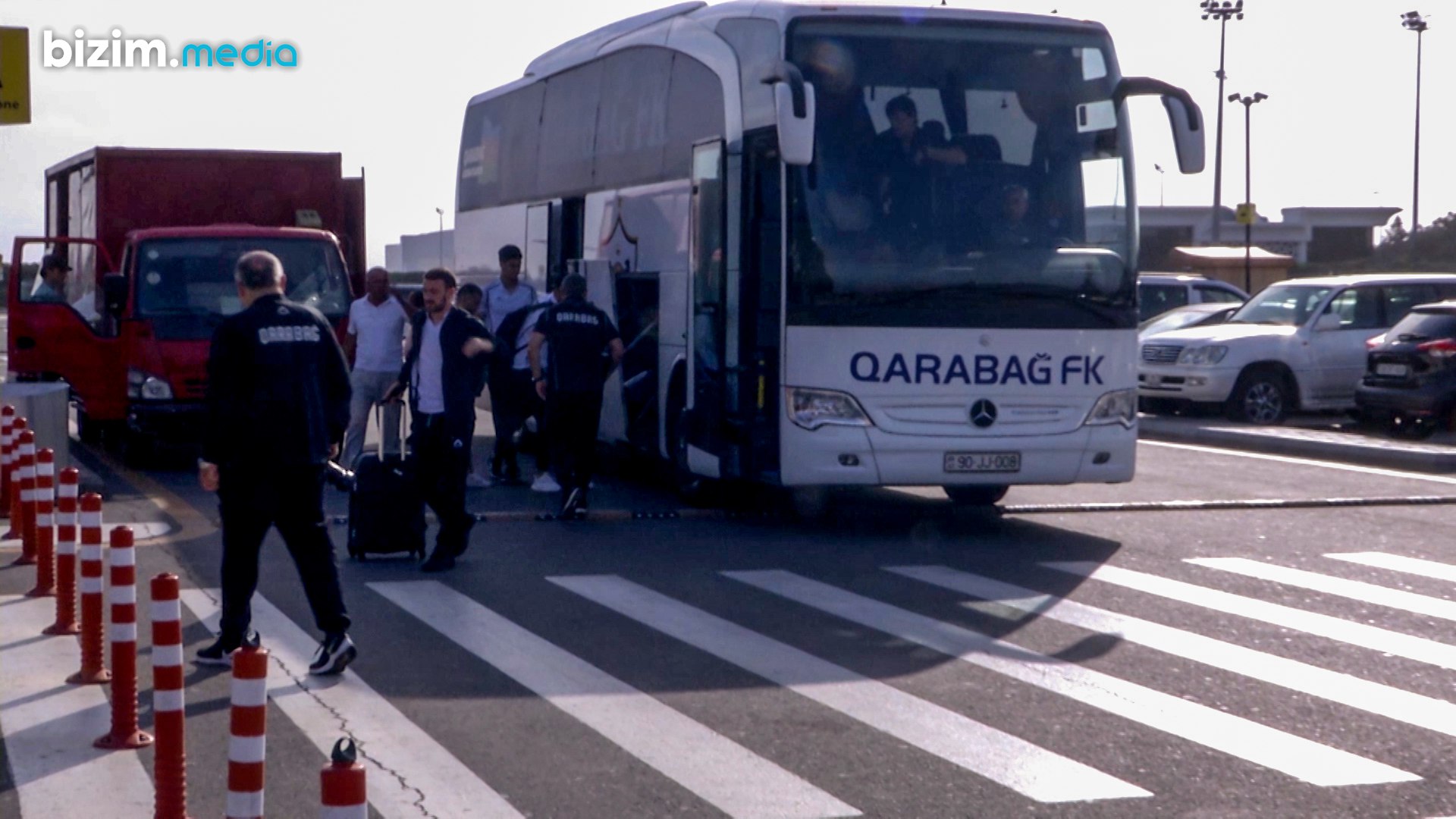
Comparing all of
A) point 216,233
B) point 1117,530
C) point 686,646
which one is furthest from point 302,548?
point 216,233

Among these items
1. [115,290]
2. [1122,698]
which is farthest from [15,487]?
[1122,698]

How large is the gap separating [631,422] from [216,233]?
479cm

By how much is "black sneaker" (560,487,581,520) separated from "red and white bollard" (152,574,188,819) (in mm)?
7759

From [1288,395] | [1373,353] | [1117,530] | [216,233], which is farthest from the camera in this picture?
[1288,395]

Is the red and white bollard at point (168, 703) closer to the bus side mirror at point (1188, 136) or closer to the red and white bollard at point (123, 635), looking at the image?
the red and white bollard at point (123, 635)

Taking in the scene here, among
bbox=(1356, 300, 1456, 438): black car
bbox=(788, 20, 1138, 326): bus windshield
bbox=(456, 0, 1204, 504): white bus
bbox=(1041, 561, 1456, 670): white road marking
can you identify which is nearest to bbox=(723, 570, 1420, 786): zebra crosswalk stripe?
bbox=(1041, 561, 1456, 670): white road marking

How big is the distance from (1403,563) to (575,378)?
231 inches

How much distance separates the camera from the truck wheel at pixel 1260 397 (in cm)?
2345

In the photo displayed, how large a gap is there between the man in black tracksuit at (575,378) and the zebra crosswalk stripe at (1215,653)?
3123 mm

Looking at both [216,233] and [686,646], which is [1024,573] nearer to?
[686,646]

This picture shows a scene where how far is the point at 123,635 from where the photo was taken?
6699mm

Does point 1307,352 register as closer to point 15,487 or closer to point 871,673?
point 15,487

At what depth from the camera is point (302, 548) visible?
818cm

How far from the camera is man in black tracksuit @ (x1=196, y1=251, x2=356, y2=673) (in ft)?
26.2
